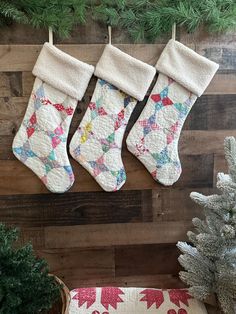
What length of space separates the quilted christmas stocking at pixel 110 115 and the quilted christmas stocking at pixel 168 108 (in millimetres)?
59

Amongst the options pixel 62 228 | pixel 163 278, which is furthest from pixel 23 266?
pixel 163 278

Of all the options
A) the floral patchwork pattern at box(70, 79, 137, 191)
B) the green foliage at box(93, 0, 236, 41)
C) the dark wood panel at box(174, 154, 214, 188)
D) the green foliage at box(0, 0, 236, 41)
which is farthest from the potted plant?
the green foliage at box(93, 0, 236, 41)

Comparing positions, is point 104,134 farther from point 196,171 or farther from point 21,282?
point 21,282

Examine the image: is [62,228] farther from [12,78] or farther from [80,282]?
[12,78]

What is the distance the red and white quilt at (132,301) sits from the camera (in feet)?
4.73

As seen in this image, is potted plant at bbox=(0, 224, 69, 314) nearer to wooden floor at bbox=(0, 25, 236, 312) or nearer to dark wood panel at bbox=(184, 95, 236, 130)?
wooden floor at bbox=(0, 25, 236, 312)

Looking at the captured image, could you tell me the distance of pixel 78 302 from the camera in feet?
4.82

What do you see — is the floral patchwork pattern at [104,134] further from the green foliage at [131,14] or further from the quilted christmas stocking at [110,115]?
the green foliage at [131,14]

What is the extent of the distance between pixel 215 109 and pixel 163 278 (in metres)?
0.80

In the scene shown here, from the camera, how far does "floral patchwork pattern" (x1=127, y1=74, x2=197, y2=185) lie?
1.46m

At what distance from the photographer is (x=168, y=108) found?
4.83 ft

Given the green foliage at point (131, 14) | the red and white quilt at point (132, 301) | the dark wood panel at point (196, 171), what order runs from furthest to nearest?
the dark wood panel at point (196, 171) → the red and white quilt at point (132, 301) → the green foliage at point (131, 14)

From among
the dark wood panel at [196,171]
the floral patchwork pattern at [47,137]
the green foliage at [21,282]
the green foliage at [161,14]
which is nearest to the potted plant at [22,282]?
the green foliage at [21,282]

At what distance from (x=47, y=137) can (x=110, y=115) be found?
0.27 meters
